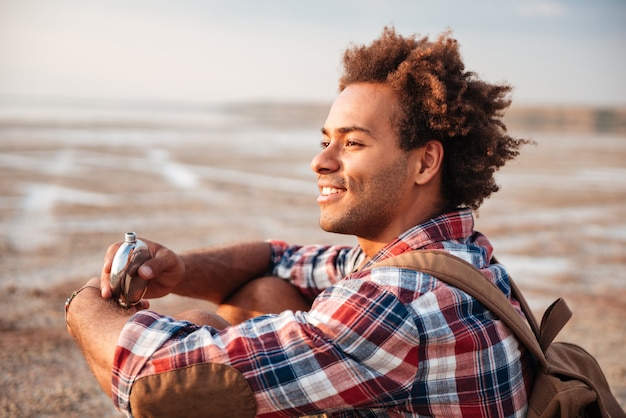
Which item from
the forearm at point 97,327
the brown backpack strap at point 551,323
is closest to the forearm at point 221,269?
the forearm at point 97,327

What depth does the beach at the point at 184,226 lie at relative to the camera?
411cm

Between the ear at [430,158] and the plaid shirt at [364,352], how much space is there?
2.18ft

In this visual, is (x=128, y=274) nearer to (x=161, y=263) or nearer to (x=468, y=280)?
(x=161, y=263)

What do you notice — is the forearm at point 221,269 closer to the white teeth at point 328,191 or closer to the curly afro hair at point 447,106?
the white teeth at point 328,191

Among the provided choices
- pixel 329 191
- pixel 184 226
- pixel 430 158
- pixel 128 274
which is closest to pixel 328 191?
pixel 329 191

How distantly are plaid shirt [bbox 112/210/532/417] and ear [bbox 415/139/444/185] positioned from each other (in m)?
0.66

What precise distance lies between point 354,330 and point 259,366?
0.26 metres

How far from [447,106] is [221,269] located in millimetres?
1235

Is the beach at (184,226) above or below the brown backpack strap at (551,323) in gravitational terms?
below

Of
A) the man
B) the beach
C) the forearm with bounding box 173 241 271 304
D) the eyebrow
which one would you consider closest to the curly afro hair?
the man

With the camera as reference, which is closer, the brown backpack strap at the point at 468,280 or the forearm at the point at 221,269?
the brown backpack strap at the point at 468,280

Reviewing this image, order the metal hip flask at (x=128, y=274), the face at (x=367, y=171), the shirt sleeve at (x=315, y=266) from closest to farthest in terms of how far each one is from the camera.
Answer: the metal hip flask at (x=128, y=274)
the face at (x=367, y=171)
the shirt sleeve at (x=315, y=266)

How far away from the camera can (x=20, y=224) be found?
289 inches

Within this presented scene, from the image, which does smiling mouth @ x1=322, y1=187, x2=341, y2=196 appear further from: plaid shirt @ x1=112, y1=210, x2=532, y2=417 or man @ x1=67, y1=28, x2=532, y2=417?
plaid shirt @ x1=112, y1=210, x2=532, y2=417
